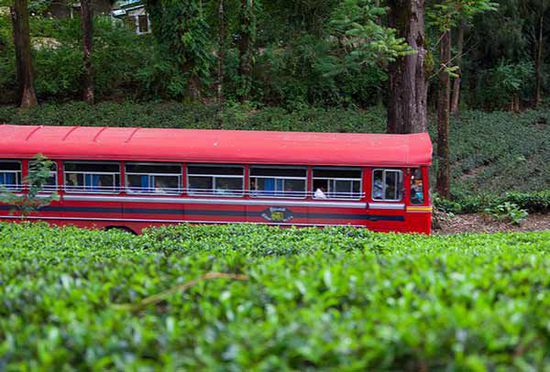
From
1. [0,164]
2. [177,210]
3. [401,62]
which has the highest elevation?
[401,62]

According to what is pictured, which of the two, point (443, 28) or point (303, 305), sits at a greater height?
point (443, 28)

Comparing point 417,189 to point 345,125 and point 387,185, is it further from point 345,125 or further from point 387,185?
point 345,125

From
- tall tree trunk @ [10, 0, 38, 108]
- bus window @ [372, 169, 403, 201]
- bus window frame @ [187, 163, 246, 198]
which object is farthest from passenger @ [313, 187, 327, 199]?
tall tree trunk @ [10, 0, 38, 108]

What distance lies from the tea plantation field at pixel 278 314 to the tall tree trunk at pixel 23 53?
23.1 metres

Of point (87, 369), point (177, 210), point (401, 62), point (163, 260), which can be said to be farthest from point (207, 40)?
point (87, 369)

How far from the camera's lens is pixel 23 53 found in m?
26.3

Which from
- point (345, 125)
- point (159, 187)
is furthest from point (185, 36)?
point (159, 187)

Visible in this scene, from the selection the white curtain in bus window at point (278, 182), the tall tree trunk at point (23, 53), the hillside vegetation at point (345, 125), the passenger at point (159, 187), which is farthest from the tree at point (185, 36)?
the white curtain in bus window at point (278, 182)

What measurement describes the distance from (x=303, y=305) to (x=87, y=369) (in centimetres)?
133

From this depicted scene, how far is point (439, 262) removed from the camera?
4949 mm

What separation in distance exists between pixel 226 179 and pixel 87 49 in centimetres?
1666

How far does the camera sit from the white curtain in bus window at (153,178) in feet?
44.3

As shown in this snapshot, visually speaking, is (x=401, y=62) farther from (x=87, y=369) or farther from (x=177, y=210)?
(x=87, y=369)

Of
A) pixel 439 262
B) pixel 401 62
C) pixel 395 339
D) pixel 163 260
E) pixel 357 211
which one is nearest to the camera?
pixel 395 339
